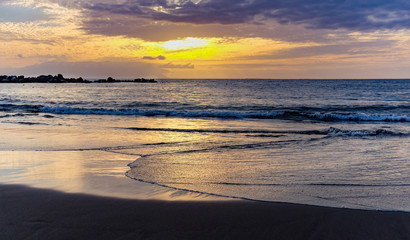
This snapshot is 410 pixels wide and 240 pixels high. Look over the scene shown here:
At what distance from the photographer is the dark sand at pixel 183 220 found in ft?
12.9

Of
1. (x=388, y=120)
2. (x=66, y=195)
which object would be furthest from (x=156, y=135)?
(x=388, y=120)

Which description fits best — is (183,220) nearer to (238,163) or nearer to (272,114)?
(238,163)

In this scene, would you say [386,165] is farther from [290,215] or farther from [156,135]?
[156,135]

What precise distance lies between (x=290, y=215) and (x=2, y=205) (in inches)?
177

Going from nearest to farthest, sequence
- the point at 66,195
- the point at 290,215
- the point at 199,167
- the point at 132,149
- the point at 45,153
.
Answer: the point at 290,215 → the point at 66,195 → the point at 199,167 → the point at 45,153 → the point at 132,149

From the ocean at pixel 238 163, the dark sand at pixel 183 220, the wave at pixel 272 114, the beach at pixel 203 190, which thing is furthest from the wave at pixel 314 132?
the dark sand at pixel 183 220

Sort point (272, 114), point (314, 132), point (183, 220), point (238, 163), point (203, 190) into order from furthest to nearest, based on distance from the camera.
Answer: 1. point (272, 114)
2. point (314, 132)
3. point (238, 163)
4. point (203, 190)
5. point (183, 220)

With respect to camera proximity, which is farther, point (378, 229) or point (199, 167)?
point (199, 167)

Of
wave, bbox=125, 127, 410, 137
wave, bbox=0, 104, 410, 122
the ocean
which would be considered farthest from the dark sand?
wave, bbox=0, 104, 410, 122

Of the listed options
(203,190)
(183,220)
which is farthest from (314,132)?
(183,220)

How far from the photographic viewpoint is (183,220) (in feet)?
14.3

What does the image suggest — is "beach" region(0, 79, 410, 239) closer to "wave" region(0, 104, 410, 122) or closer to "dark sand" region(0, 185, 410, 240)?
"dark sand" region(0, 185, 410, 240)

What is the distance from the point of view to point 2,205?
489 cm

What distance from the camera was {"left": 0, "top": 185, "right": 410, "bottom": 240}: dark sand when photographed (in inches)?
155
